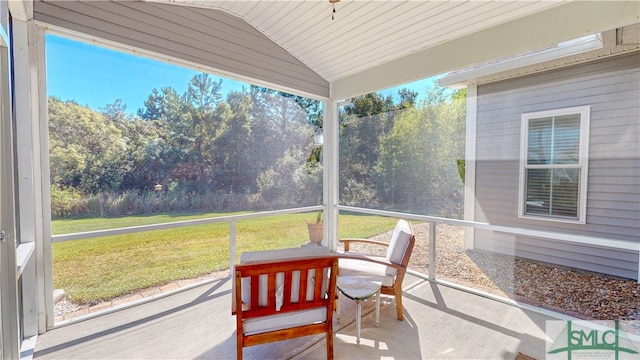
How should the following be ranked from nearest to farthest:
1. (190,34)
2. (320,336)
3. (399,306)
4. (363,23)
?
(320,336)
(399,306)
(190,34)
(363,23)

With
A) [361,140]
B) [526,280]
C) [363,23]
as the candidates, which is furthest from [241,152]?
[526,280]

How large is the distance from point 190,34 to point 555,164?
4.18m

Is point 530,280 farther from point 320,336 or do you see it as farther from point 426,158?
point 320,336

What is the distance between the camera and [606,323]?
258 centimetres

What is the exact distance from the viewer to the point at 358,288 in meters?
2.49

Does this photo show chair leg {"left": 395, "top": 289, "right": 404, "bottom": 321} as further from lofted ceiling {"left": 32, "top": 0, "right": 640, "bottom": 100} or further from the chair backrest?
lofted ceiling {"left": 32, "top": 0, "right": 640, "bottom": 100}

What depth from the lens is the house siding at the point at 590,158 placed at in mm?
2496

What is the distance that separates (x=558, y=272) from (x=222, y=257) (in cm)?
394

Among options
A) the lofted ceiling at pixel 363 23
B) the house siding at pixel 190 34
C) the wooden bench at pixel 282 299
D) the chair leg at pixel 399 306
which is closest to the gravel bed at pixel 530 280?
the chair leg at pixel 399 306

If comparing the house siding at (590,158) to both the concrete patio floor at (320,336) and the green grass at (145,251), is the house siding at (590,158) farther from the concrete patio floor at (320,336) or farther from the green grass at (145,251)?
the green grass at (145,251)

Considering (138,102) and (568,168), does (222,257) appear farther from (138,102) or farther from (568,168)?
(568,168)

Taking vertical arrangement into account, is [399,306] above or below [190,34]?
below

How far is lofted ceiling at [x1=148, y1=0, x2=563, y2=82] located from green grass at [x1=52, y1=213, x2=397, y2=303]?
7.87ft

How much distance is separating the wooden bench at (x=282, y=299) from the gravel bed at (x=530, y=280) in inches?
79.2
